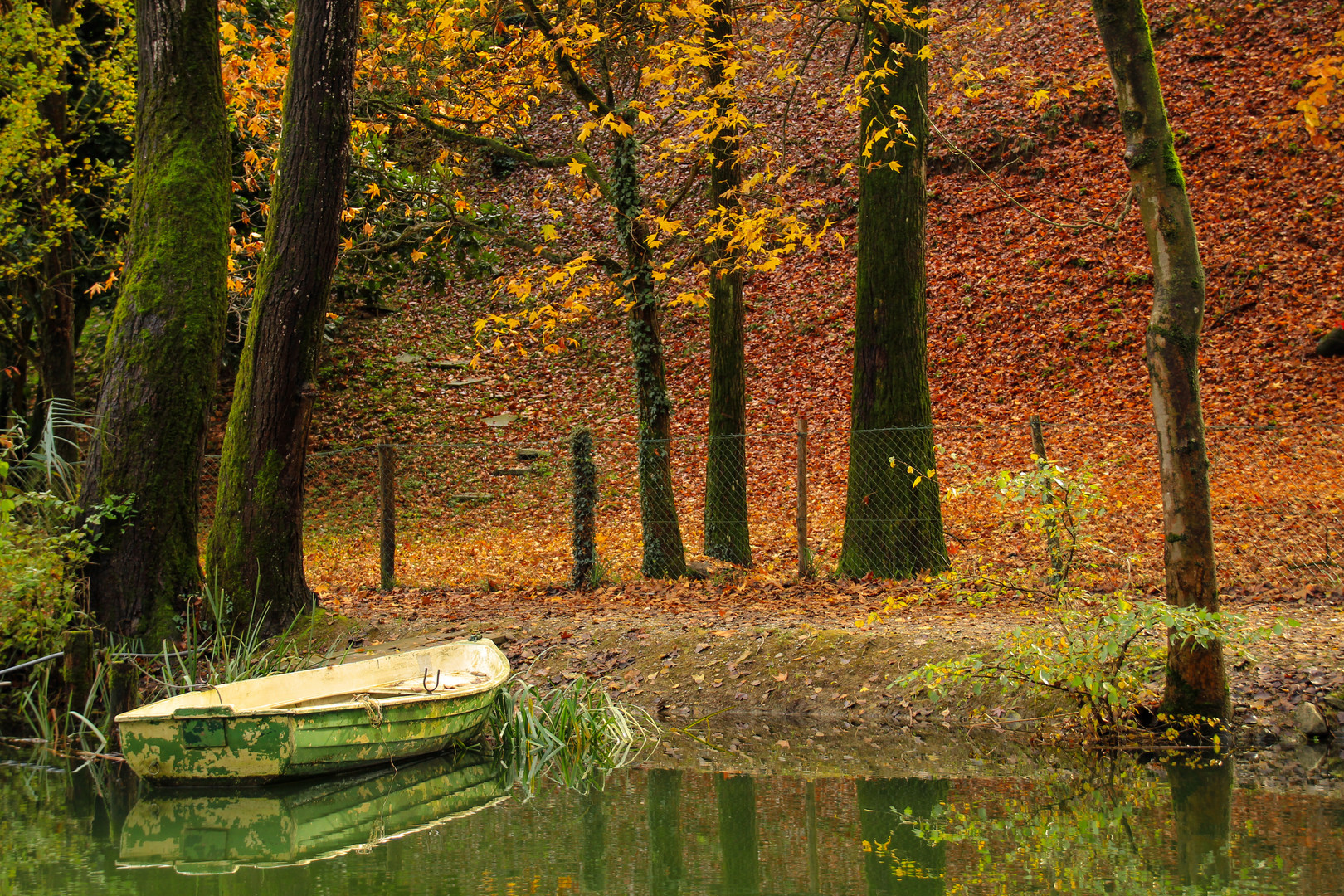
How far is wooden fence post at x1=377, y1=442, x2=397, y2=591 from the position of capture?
10.7 meters

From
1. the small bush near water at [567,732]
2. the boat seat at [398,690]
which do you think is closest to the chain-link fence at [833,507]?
the small bush near water at [567,732]

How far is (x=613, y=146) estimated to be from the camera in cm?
1049

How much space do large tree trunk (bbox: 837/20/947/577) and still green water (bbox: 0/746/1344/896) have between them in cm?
368

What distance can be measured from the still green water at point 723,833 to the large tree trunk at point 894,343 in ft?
12.1

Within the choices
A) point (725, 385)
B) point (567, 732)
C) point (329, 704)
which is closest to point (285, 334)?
point (329, 704)

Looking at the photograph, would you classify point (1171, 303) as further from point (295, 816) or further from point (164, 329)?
point (164, 329)

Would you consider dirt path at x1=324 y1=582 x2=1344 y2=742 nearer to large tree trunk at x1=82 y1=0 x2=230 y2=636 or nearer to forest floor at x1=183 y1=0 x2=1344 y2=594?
forest floor at x1=183 y1=0 x2=1344 y2=594

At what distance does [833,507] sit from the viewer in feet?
43.9

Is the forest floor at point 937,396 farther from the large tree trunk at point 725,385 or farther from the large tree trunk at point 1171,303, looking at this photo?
the large tree trunk at point 1171,303

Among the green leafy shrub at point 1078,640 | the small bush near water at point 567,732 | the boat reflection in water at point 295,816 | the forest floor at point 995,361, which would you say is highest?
the forest floor at point 995,361

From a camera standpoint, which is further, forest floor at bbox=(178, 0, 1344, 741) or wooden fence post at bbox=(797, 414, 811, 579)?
wooden fence post at bbox=(797, 414, 811, 579)

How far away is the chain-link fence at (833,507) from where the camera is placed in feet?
29.8

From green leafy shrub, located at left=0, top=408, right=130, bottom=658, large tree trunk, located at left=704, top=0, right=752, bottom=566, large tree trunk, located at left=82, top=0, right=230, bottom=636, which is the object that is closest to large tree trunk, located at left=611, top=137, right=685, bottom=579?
large tree trunk, located at left=704, top=0, right=752, bottom=566

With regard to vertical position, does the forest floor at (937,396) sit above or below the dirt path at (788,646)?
above
